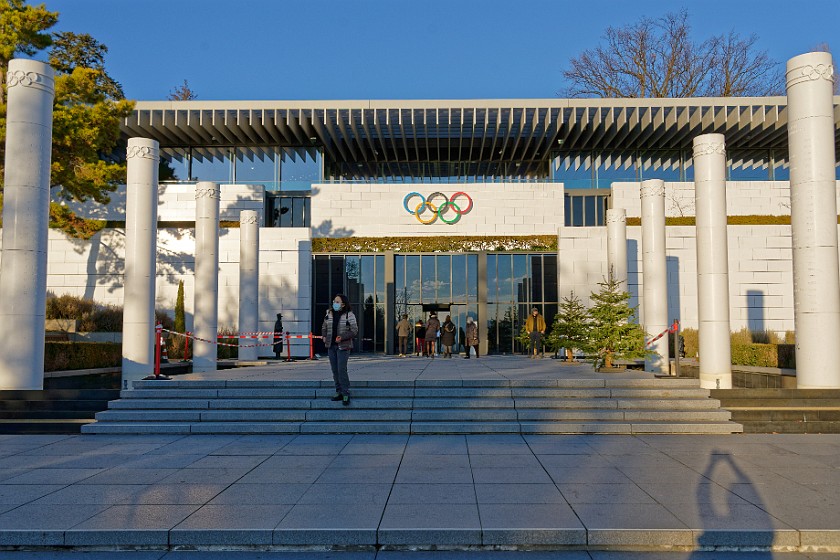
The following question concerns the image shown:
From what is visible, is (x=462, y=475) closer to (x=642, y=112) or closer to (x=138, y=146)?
(x=138, y=146)

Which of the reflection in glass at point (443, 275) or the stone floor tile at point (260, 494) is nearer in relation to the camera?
the stone floor tile at point (260, 494)

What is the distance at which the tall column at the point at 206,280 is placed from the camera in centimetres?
1964

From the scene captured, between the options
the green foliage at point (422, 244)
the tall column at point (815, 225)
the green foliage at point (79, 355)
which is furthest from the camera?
the green foliage at point (422, 244)

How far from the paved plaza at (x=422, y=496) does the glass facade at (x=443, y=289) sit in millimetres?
20480

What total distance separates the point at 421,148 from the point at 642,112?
1121cm

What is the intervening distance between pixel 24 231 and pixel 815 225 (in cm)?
1521

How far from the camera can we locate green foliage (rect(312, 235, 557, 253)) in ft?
101

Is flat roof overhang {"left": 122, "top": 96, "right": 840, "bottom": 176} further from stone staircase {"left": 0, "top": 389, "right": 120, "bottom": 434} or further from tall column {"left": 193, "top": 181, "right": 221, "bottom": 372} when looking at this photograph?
stone staircase {"left": 0, "top": 389, "right": 120, "bottom": 434}

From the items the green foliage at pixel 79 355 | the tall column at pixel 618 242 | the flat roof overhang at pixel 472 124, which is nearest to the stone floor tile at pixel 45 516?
the green foliage at pixel 79 355

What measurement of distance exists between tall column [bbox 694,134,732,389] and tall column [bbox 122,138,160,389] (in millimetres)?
12192

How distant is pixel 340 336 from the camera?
36.8 ft

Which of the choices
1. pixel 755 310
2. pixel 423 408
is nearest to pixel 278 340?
pixel 423 408

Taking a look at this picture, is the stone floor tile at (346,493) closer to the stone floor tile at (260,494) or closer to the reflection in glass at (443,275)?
the stone floor tile at (260,494)

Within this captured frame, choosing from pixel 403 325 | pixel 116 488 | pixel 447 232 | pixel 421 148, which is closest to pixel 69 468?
pixel 116 488
